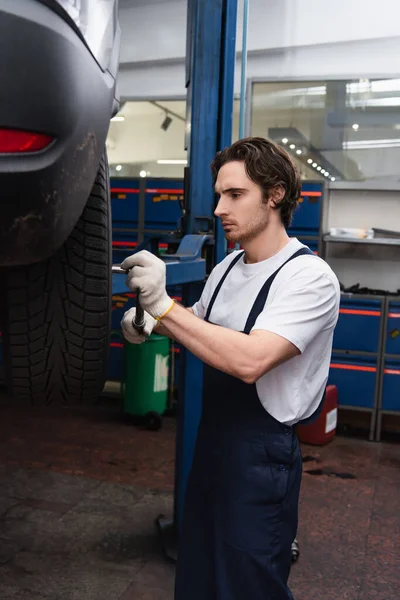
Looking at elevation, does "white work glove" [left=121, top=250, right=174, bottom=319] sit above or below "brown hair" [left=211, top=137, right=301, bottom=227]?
below

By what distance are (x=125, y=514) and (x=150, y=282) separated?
6.53ft

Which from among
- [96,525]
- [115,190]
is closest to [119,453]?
[96,525]

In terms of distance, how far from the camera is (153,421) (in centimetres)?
446

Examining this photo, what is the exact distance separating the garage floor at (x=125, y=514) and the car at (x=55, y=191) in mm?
1219

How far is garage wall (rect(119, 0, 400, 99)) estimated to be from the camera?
501 centimetres

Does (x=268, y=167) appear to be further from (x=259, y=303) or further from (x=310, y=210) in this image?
(x=310, y=210)

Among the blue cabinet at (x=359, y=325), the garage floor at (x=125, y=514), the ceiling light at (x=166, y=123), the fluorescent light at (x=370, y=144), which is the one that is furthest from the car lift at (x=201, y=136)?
the ceiling light at (x=166, y=123)

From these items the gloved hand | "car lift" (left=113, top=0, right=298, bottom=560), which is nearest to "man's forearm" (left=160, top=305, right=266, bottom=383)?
the gloved hand

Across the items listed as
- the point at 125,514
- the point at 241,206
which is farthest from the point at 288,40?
the point at 241,206

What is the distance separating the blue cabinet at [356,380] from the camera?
4.50m

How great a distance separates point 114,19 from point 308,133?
14.4ft

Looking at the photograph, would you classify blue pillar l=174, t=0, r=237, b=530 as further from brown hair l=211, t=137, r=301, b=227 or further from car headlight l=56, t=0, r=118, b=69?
car headlight l=56, t=0, r=118, b=69

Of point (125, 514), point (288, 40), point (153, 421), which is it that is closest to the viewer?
point (125, 514)

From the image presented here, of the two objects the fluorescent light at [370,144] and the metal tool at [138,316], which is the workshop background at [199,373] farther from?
the metal tool at [138,316]
